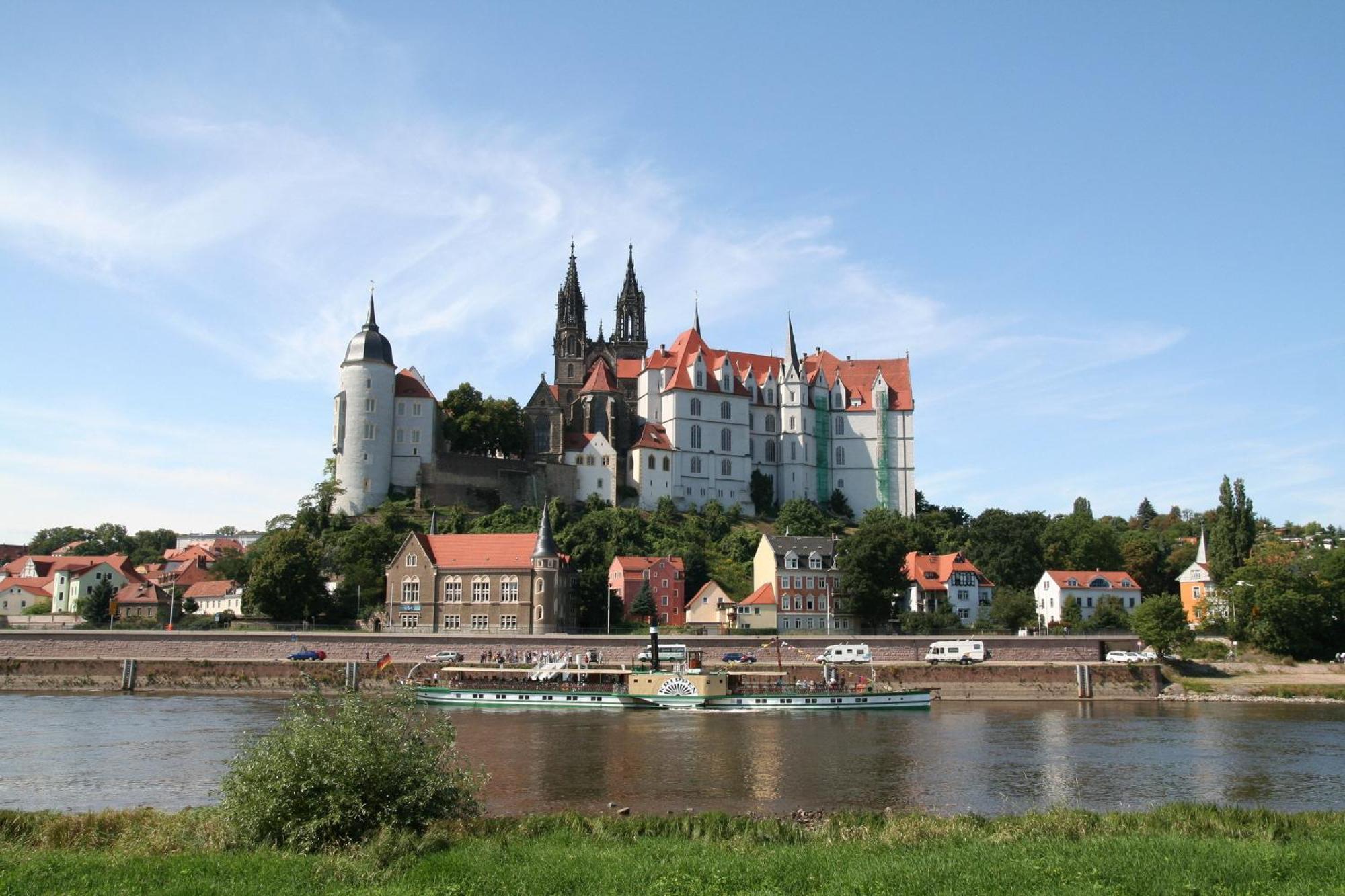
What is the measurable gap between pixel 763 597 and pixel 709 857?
57.7m

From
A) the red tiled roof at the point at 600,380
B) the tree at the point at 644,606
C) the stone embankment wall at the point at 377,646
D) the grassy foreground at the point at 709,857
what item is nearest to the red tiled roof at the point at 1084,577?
the stone embankment wall at the point at 377,646

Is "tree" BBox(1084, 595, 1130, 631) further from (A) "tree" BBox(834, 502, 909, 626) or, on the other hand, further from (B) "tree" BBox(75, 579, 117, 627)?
(B) "tree" BBox(75, 579, 117, 627)

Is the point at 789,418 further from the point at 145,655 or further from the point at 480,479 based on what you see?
the point at 145,655

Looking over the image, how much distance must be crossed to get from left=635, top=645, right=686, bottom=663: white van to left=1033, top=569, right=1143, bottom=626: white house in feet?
99.1

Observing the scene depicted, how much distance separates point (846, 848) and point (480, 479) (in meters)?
77.7

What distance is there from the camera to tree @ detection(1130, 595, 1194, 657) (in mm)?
62000

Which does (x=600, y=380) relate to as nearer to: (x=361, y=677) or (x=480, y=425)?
(x=480, y=425)

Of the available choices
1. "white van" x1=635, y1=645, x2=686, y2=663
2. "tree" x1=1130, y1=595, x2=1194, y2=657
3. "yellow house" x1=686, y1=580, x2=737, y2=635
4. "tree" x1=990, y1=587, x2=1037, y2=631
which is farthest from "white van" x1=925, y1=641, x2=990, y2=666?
"yellow house" x1=686, y1=580, x2=737, y2=635

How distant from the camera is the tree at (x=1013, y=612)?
241 feet

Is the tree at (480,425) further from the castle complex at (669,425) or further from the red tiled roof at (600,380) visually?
the red tiled roof at (600,380)

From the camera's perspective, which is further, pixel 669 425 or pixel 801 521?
pixel 669 425

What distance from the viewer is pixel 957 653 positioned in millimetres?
59969

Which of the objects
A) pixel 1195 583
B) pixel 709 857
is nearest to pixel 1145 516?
pixel 1195 583

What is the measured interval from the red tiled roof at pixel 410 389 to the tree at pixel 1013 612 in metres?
47.4
